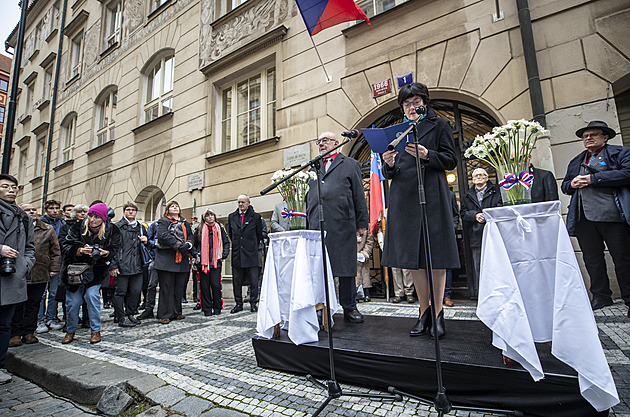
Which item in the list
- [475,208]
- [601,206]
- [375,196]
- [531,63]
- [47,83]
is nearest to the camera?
[601,206]

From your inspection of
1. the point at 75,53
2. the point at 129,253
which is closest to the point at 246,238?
the point at 129,253

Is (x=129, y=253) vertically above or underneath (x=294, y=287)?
above

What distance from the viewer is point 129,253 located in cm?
511

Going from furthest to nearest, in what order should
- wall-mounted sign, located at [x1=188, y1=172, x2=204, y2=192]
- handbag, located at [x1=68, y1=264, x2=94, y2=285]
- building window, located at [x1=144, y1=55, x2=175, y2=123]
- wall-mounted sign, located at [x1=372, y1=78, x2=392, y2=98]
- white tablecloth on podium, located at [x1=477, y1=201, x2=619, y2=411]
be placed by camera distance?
building window, located at [x1=144, y1=55, x2=175, y2=123], wall-mounted sign, located at [x1=188, y1=172, x2=204, y2=192], wall-mounted sign, located at [x1=372, y1=78, x2=392, y2=98], handbag, located at [x1=68, y1=264, x2=94, y2=285], white tablecloth on podium, located at [x1=477, y1=201, x2=619, y2=411]

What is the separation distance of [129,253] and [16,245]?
1892mm

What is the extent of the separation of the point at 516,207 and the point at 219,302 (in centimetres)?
491

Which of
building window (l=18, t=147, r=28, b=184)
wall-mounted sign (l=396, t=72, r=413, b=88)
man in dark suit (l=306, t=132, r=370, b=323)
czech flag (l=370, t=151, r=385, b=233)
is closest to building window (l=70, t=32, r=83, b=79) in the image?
building window (l=18, t=147, r=28, b=184)

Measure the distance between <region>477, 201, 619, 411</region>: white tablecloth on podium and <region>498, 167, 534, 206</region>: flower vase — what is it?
0.13 metres

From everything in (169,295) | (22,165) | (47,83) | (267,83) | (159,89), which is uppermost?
(47,83)

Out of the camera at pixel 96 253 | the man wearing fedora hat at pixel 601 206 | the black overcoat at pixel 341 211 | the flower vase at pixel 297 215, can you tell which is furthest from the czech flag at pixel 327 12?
the camera at pixel 96 253

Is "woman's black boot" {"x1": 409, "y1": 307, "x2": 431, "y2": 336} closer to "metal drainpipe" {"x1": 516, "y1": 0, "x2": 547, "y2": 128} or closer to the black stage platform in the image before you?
the black stage platform

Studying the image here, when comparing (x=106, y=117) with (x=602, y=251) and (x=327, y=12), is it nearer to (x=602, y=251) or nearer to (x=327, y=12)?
(x=327, y=12)

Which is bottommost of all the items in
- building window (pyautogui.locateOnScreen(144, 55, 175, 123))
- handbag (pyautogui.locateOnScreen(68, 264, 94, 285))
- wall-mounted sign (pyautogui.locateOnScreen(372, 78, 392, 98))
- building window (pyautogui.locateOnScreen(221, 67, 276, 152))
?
handbag (pyautogui.locateOnScreen(68, 264, 94, 285))

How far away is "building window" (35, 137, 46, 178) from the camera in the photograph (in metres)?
16.9
